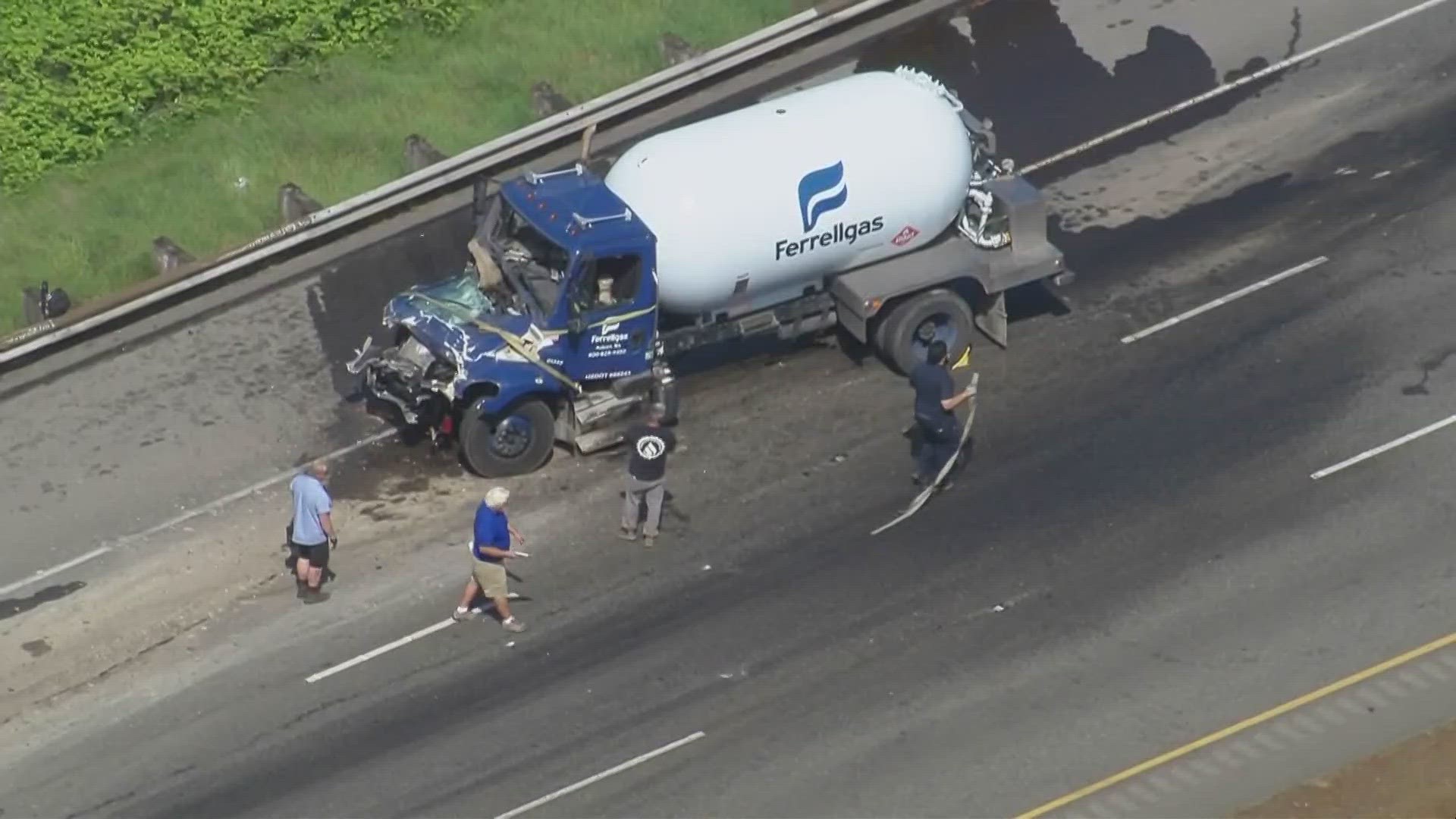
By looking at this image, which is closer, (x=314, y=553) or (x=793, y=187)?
(x=314, y=553)

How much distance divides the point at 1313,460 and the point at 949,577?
421cm

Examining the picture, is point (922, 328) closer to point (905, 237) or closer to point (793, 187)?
point (905, 237)

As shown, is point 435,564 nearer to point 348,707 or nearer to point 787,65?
point 348,707

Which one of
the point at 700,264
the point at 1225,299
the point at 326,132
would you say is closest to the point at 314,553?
the point at 700,264

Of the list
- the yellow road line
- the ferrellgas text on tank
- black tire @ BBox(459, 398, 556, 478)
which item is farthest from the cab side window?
the yellow road line

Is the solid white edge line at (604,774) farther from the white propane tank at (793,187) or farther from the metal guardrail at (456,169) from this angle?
the metal guardrail at (456,169)

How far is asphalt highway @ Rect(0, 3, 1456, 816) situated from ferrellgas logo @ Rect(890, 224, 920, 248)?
5.51ft

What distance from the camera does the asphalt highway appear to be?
19.7 meters

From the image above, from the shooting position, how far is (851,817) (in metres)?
18.9

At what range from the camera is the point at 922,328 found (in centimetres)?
2448

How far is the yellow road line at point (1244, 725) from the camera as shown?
62.1 ft

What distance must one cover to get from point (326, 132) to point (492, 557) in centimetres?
1069

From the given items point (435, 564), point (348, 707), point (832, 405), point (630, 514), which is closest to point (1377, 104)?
point (832, 405)

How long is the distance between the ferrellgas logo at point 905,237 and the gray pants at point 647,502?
3.92 m
